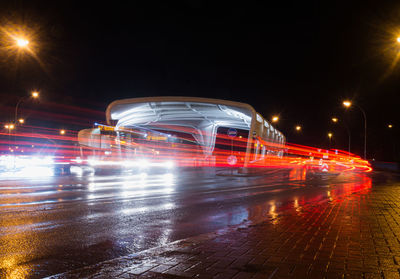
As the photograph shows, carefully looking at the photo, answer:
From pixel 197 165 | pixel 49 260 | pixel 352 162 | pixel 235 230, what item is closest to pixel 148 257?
pixel 49 260

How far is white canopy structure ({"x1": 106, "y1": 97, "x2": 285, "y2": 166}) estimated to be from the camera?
1038 inches

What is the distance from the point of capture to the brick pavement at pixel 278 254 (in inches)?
155

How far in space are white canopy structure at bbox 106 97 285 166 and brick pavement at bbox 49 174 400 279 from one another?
19738 millimetres

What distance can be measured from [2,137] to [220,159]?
44214mm

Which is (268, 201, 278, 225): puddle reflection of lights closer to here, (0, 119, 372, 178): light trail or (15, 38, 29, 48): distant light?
(15, 38, 29, 48): distant light

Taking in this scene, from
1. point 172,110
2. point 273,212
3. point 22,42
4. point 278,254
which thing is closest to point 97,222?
point 278,254

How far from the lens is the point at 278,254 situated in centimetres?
469

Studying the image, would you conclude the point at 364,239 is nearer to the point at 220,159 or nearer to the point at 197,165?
the point at 197,165

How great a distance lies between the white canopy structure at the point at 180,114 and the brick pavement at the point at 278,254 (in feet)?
64.8

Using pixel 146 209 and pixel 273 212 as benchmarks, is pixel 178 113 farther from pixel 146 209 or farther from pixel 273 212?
pixel 273 212

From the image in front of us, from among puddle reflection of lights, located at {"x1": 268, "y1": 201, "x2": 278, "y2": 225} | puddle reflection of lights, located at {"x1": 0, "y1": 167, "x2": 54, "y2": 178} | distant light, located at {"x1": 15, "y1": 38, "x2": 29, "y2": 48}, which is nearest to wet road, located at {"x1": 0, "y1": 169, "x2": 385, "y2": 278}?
puddle reflection of lights, located at {"x1": 268, "y1": 201, "x2": 278, "y2": 225}

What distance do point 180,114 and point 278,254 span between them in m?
28.5

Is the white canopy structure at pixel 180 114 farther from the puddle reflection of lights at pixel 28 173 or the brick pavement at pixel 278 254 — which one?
the brick pavement at pixel 278 254

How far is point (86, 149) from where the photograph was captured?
40656mm
